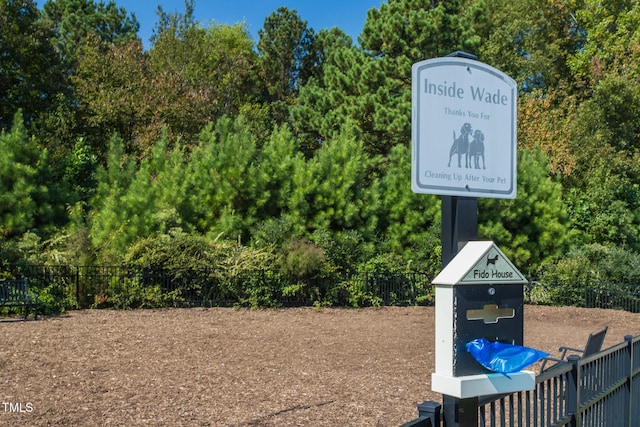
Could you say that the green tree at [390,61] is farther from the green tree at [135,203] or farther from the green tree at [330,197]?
the green tree at [135,203]

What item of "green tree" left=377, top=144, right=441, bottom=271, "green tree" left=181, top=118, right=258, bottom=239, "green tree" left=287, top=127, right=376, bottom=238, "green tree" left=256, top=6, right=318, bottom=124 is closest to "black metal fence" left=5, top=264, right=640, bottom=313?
"green tree" left=377, top=144, right=441, bottom=271

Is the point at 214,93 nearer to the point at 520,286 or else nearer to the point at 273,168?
the point at 273,168

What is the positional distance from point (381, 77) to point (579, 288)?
1072 cm

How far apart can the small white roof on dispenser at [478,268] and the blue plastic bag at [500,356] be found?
0.22 meters

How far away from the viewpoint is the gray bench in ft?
36.3

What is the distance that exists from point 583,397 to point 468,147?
1.92m

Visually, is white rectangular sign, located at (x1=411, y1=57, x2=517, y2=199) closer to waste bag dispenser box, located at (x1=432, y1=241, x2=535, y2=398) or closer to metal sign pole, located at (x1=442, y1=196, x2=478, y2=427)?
metal sign pole, located at (x1=442, y1=196, x2=478, y2=427)

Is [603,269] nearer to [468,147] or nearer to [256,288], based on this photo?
[256,288]

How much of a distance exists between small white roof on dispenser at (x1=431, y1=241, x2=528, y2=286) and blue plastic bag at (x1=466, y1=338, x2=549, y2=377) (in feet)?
0.74

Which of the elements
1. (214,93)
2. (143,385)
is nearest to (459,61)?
(143,385)

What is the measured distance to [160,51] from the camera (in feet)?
95.6

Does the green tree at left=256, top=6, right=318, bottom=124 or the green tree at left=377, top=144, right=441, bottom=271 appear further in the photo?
the green tree at left=256, top=6, right=318, bottom=124

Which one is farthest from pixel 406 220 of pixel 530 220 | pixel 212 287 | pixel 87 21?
pixel 87 21

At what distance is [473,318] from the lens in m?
2.32
